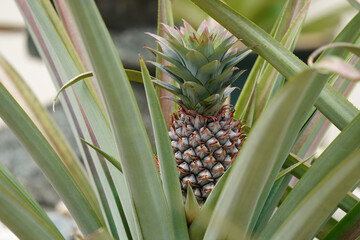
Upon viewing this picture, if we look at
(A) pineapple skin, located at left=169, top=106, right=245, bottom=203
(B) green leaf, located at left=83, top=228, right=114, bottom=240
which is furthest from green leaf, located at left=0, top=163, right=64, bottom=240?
(A) pineapple skin, located at left=169, top=106, right=245, bottom=203

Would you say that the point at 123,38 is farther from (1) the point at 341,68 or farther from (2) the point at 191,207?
(1) the point at 341,68

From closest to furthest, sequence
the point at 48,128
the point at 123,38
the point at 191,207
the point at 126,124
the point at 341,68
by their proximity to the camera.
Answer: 1. the point at 341,68
2. the point at 126,124
3. the point at 191,207
4. the point at 48,128
5. the point at 123,38

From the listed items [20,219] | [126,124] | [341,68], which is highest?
[341,68]

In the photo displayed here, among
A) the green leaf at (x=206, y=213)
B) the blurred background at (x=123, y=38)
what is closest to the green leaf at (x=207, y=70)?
the green leaf at (x=206, y=213)

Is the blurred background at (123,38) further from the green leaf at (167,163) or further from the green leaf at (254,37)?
the green leaf at (254,37)

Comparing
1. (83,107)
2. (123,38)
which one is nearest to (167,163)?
(83,107)

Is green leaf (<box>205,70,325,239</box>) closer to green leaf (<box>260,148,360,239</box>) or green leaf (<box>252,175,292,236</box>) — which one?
green leaf (<box>260,148,360,239</box>)
